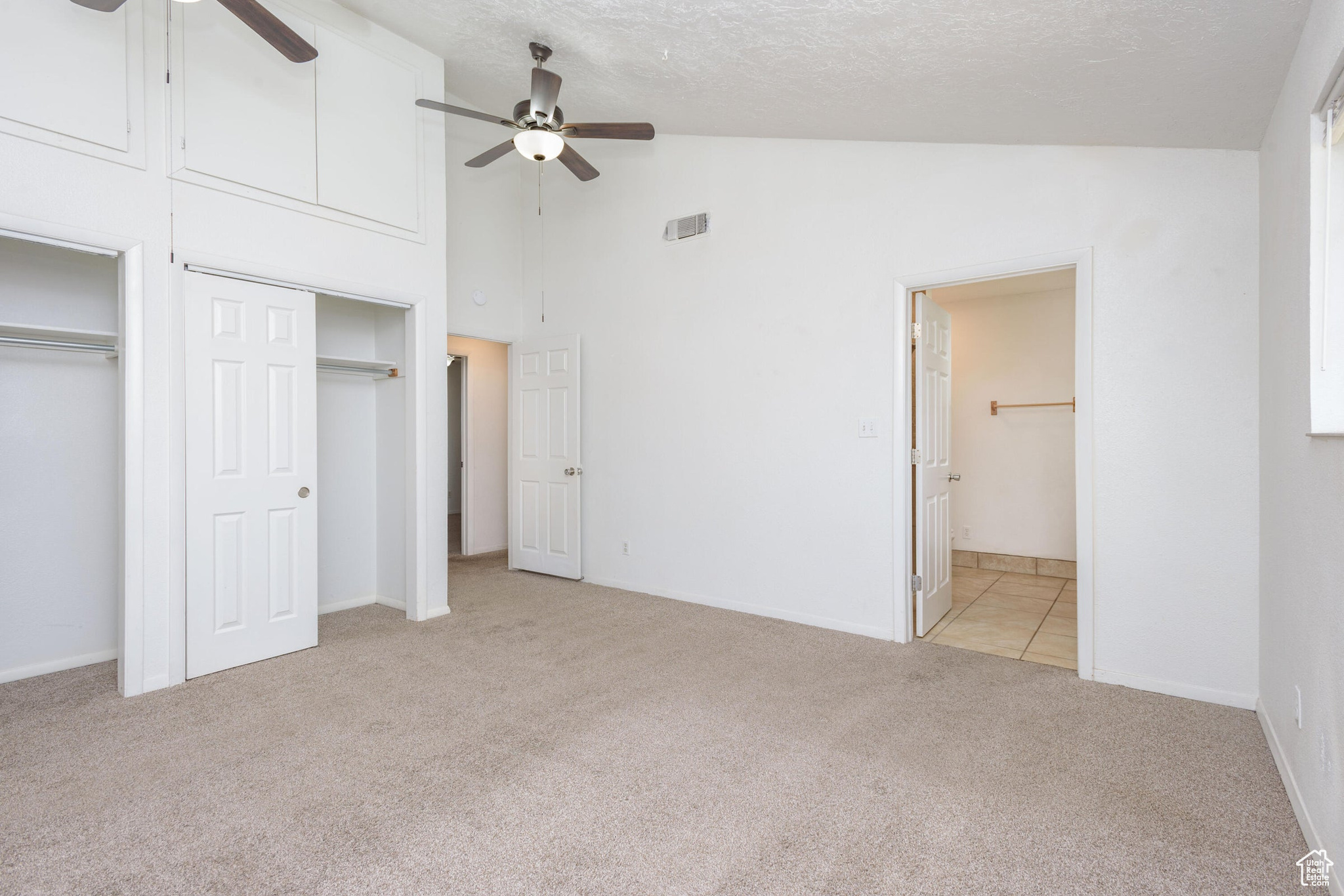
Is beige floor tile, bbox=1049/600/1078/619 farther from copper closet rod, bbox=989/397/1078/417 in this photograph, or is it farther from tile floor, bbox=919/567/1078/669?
copper closet rod, bbox=989/397/1078/417

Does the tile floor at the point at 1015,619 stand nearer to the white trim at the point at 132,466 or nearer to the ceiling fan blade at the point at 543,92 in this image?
the ceiling fan blade at the point at 543,92

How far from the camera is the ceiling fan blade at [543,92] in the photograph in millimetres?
3277

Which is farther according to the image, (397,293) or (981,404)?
(981,404)

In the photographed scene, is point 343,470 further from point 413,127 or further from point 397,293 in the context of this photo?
point 413,127

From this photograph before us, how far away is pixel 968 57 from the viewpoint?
8.10ft

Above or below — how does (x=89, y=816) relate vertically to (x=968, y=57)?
below

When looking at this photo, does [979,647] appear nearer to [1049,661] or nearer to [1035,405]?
[1049,661]

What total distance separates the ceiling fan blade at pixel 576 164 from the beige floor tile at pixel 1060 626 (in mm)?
3948

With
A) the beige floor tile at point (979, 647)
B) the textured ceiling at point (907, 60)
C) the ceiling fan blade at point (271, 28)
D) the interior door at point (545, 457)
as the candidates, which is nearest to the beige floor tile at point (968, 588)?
the beige floor tile at point (979, 647)

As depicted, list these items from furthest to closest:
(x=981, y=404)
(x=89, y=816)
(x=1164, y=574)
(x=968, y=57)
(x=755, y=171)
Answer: (x=981, y=404) → (x=755, y=171) → (x=1164, y=574) → (x=968, y=57) → (x=89, y=816)

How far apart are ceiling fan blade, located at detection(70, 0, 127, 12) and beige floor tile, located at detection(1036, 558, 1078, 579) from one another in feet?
22.4

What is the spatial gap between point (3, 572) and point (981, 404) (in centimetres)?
697

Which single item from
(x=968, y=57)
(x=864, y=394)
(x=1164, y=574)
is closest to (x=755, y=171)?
(x=864, y=394)

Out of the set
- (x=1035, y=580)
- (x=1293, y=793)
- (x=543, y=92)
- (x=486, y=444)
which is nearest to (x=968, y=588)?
(x=1035, y=580)
